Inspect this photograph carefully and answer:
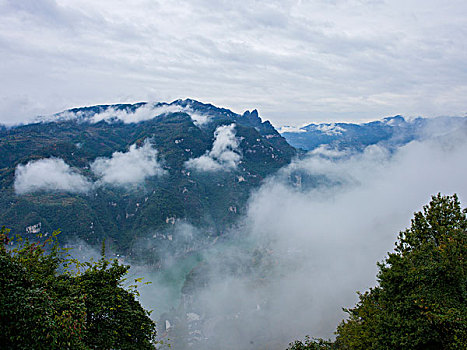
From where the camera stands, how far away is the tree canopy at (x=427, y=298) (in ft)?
69.1

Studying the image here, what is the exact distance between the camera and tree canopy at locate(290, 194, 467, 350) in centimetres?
2105

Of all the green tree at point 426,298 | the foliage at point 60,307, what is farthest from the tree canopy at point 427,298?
the foliage at point 60,307

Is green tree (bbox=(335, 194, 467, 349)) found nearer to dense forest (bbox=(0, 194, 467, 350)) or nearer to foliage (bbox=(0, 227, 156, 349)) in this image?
dense forest (bbox=(0, 194, 467, 350))

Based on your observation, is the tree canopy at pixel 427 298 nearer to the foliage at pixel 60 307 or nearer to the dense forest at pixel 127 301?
the dense forest at pixel 127 301

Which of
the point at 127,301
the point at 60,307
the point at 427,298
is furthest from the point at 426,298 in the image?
the point at 60,307

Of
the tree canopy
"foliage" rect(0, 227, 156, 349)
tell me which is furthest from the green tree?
"foliage" rect(0, 227, 156, 349)

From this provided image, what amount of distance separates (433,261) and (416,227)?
28.5ft

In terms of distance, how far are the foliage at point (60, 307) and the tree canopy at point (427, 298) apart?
19.6 metres

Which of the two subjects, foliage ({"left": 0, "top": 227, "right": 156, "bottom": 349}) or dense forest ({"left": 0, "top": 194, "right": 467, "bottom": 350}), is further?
dense forest ({"left": 0, "top": 194, "right": 467, "bottom": 350})

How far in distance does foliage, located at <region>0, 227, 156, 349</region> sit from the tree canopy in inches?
773

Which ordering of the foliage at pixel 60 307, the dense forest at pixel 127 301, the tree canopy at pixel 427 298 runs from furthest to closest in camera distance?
the tree canopy at pixel 427 298, the dense forest at pixel 127 301, the foliage at pixel 60 307

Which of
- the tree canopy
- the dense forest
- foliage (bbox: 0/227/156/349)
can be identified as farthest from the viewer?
the tree canopy

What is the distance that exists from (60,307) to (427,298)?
25.2 meters

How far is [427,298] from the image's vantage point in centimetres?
2245
